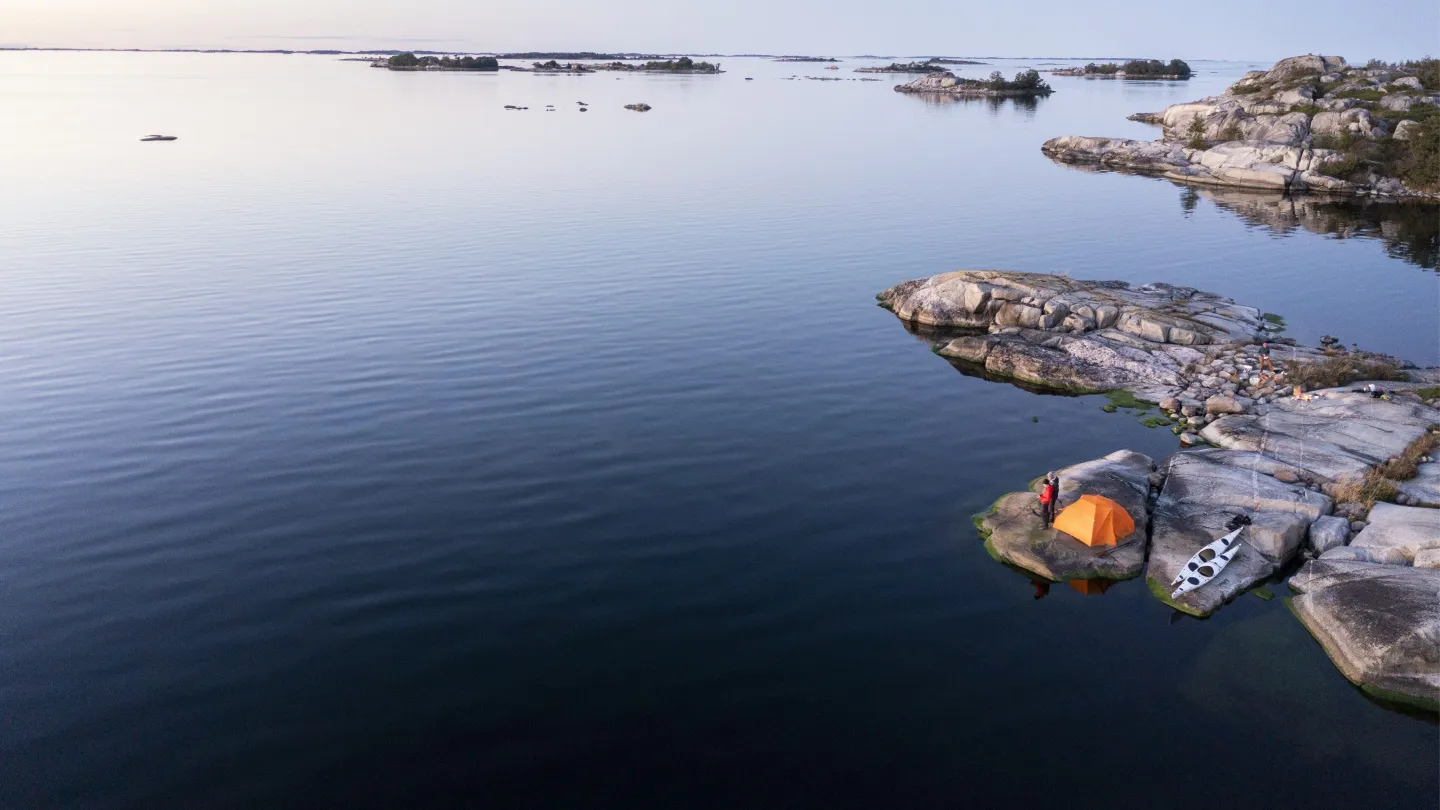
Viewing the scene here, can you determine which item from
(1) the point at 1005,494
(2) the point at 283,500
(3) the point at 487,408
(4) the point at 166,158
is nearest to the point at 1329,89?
(1) the point at 1005,494

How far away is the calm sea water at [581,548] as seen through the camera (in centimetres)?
1753

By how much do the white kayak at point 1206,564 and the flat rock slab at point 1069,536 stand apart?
1328 mm

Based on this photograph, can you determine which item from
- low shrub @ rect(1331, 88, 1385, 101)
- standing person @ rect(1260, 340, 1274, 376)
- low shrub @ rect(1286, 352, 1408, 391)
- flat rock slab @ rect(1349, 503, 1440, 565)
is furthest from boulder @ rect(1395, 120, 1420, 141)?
flat rock slab @ rect(1349, 503, 1440, 565)

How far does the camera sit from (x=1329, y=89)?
10525 cm

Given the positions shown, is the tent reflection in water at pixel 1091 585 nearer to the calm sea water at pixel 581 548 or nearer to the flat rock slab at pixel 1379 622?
the calm sea water at pixel 581 548

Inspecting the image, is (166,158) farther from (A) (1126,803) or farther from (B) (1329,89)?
(B) (1329,89)

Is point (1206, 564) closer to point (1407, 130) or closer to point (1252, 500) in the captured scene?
point (1252, 500)

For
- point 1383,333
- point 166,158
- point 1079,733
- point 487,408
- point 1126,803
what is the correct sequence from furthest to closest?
1. point 166,158
2. point 1383,333
3. point 487,408
4. point 1079,733
5. point 1126,803

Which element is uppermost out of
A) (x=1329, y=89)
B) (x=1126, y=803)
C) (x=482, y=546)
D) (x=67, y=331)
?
(x=1329, y=89)

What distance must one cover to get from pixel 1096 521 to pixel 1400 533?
26.2ft

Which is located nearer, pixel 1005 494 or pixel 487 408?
pixel 1005 494

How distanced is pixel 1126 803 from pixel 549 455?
19959 mm

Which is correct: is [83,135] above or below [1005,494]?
above

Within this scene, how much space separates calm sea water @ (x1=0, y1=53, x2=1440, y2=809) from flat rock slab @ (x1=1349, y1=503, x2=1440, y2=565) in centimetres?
385
